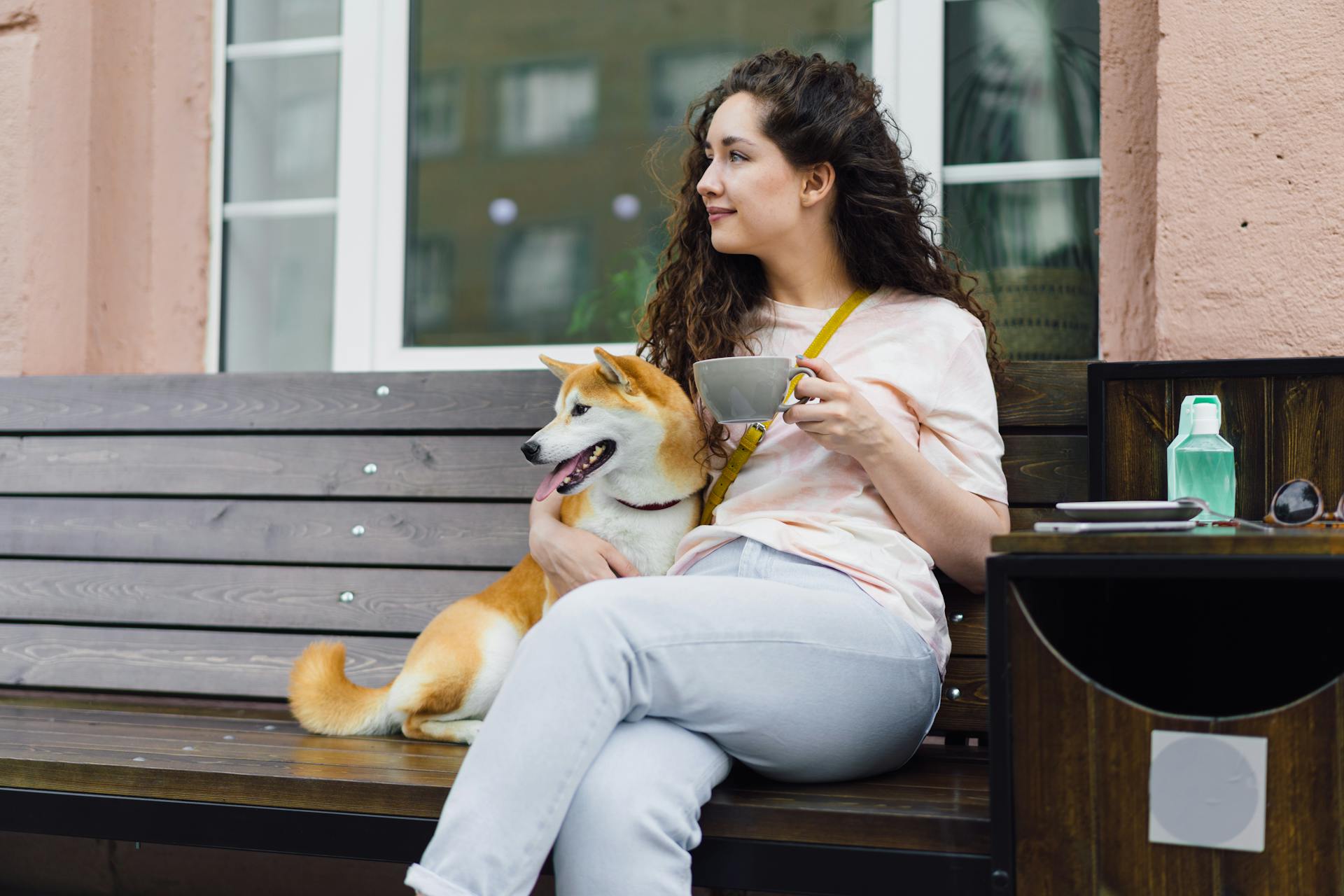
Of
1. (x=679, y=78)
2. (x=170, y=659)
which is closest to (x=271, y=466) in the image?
(x=170, y=659)

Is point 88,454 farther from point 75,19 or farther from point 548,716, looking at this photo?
→ point 548,716

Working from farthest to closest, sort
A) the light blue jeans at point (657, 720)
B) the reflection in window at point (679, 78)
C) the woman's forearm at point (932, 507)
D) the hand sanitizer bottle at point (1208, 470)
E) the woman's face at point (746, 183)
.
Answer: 1. the reflection in window at point (679, 78)
2. the woman's face at point (746, 183)
3. the hand sanitizer bottle at point (1208, 470)
4. the woman's forearm at point (932, 507)
5. the light blue jeans at point (657, 720)

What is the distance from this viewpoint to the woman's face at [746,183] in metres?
1.93

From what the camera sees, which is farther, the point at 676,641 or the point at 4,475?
the point at 4,475

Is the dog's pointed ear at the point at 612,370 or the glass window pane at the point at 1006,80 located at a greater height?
the glass window pane at the point at 1006,80

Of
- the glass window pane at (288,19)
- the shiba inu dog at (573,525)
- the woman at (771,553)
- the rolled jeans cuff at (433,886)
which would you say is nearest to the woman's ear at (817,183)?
the woman at (771,553)

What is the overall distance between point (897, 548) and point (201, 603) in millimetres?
1518

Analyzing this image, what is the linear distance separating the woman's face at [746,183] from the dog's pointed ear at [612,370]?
0.89 ft

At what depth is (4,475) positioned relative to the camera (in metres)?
2.58

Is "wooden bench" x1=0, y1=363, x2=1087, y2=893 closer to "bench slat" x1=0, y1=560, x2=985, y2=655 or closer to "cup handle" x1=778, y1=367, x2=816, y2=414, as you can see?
"bench slat" x1=0, y1=560, x2=985, y2=655

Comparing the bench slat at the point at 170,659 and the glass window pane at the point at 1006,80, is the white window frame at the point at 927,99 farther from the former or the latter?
the bench slat at the point at 170,659

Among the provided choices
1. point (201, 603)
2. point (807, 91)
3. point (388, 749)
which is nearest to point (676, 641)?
point (388, 749)

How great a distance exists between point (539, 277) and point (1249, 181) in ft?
7.05

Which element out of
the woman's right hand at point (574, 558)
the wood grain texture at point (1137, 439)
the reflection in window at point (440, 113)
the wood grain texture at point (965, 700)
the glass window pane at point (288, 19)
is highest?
the glass window pane at point (288, 19)
